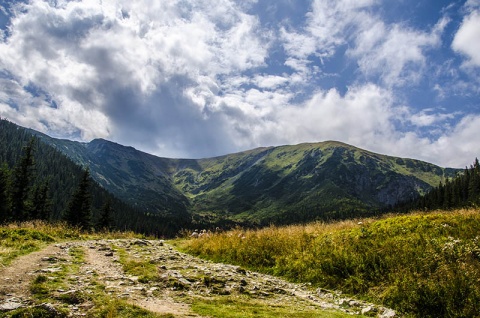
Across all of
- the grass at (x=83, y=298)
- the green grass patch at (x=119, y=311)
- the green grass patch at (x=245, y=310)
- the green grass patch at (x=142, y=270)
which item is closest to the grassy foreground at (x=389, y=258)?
the green grass patch at (x=245, y=310)

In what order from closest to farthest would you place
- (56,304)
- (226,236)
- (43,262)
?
(56,304) < (43,262) < (226,236)

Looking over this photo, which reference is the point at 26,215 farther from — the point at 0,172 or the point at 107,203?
the point at 107,203

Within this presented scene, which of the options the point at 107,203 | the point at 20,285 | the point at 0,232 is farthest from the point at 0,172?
the point at 20,285

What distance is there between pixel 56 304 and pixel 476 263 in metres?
13.0

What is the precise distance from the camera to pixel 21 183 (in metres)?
58.4

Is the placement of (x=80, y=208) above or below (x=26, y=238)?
above

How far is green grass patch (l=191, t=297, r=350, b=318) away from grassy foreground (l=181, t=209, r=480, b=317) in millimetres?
3514

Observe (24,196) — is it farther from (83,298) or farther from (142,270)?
(83,298)

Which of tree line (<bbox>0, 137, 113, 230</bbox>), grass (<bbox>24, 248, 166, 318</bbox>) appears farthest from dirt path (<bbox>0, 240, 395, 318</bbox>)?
tree line (<bbox>0, 137, 113, 230</bbox>)

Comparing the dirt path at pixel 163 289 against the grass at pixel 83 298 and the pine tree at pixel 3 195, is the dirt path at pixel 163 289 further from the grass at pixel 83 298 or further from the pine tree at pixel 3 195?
the pine tree at pixel 3 195

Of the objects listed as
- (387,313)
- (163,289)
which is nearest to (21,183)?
(163,289)

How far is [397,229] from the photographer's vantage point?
52.5ft

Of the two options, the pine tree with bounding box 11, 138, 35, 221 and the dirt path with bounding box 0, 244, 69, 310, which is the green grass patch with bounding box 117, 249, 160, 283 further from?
the pine tree with bounding box 11, 138, 35, 221

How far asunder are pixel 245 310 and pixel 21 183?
6579 cm
